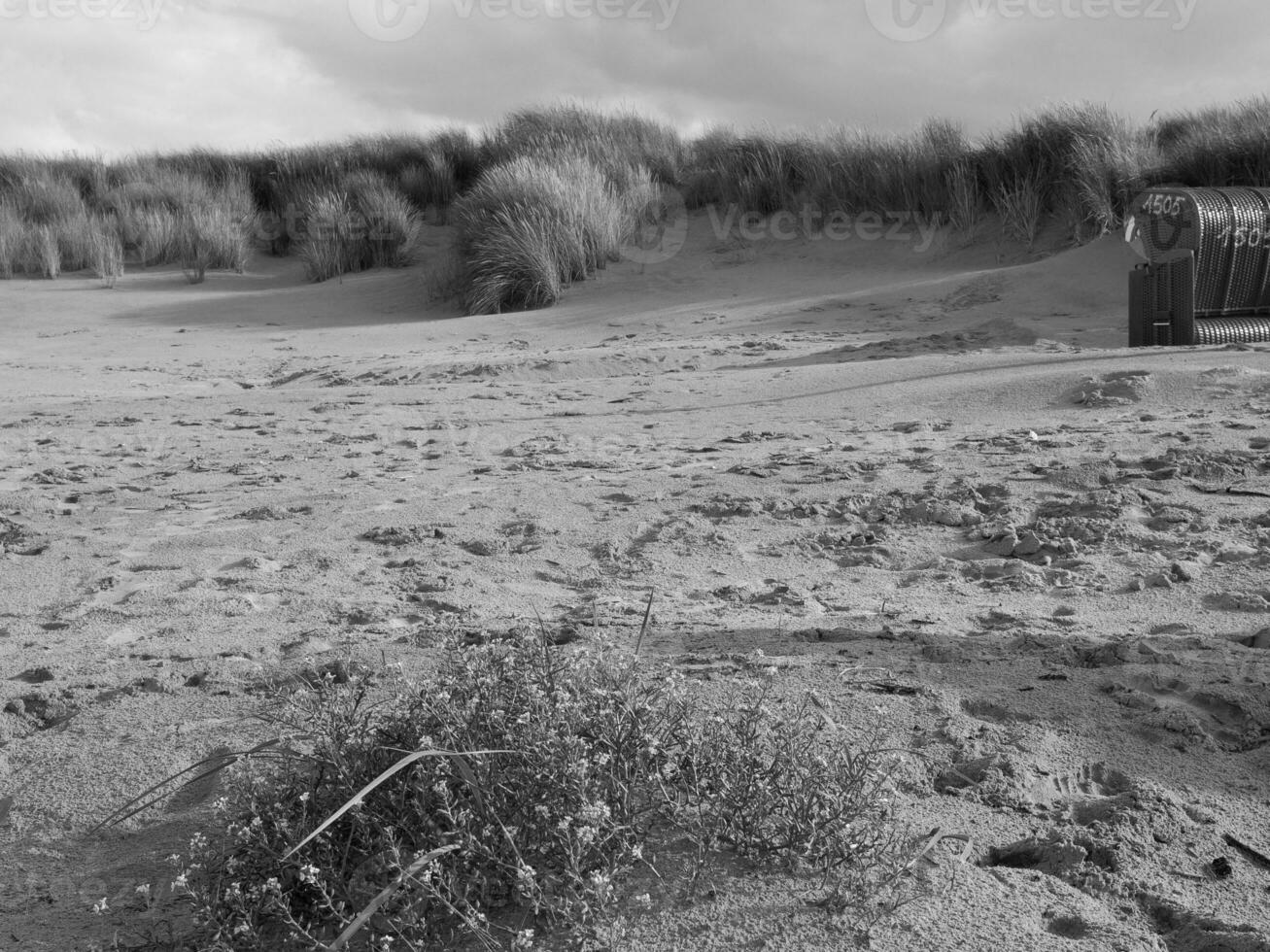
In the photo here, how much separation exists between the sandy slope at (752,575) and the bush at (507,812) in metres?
0.10

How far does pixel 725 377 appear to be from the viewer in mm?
7074

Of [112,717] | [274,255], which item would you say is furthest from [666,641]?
[274,255]

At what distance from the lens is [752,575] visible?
11.3ft

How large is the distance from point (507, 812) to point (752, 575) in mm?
1795

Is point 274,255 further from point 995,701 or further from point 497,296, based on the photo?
point 995,701

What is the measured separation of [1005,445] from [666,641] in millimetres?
2512

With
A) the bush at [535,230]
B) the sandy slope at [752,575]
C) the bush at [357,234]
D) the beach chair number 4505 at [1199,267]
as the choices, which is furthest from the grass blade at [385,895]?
the bush at [357,234]

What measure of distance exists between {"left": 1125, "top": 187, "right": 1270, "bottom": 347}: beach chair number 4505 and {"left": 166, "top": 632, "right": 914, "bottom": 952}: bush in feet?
22.1

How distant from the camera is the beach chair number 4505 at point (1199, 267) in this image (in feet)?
25.1

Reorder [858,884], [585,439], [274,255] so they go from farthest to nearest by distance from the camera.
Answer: [274,255], [585,439], [858,884]
